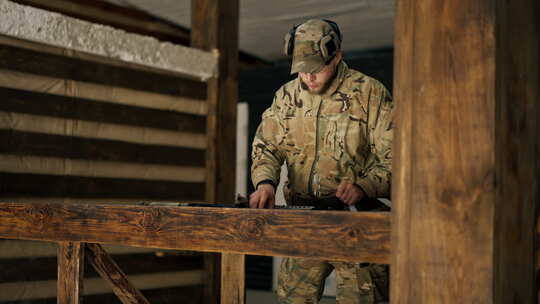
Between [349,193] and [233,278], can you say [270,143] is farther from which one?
[233,278]

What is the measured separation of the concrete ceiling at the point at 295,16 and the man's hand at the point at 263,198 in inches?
127

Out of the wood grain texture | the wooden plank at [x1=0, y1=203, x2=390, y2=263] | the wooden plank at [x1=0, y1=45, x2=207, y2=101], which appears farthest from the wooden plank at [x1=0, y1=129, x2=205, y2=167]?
the wood grain texture

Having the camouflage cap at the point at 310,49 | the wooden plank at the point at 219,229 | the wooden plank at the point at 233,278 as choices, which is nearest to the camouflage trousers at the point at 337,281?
the wooden plank at the point at 233,278

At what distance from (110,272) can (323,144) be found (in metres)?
1.07

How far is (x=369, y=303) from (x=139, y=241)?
3.25 feet

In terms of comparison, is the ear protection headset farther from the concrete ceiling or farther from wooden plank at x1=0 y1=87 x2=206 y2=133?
the concrete ceiling

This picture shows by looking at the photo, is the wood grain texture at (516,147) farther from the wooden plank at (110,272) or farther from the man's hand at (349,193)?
the wooden plank at (110,272)

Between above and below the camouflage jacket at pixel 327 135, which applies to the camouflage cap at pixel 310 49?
above

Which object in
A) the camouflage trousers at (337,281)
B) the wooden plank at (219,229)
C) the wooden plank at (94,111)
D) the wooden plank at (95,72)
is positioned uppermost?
the wooden plank at (95,72)

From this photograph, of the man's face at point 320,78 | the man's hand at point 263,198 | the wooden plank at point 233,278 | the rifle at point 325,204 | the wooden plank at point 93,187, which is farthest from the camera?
the wooden plank at point 93,187

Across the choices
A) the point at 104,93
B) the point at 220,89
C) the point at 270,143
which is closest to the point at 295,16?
the point at 220,89

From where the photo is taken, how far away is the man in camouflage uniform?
9.77 feet

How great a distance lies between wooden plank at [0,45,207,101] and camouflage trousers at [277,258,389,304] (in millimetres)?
2218

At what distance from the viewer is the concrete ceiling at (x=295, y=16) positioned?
595 cm
